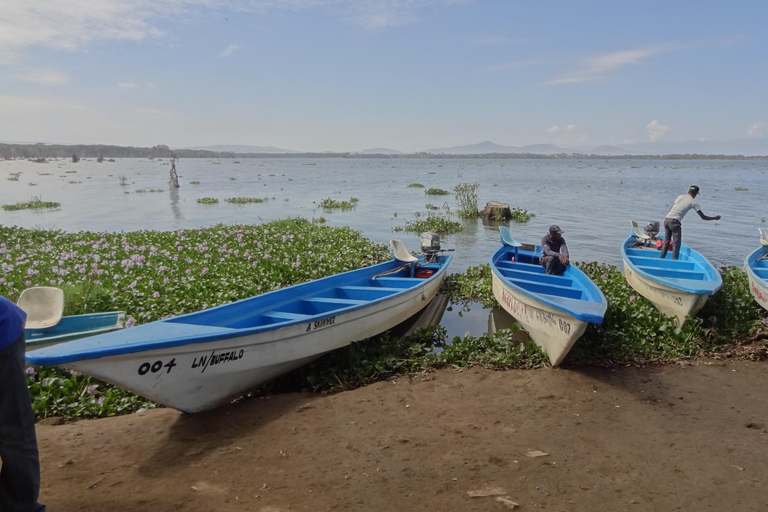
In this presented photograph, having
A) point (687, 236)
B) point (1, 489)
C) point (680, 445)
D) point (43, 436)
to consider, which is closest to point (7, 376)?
point (1, 489)

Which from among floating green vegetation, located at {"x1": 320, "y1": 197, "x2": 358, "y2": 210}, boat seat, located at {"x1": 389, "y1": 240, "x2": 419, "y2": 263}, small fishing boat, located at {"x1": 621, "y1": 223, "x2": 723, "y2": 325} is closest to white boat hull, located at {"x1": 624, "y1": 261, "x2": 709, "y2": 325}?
small fishing boat, located at {"x1": 621, "y1": 223, "x2": 723, "y2": 325}

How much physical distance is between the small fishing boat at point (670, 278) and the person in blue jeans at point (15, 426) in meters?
8.43

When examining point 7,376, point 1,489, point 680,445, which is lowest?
point 680,445

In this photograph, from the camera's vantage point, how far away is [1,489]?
3.23m

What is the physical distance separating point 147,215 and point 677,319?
989 inches

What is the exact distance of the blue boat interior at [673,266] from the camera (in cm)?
859

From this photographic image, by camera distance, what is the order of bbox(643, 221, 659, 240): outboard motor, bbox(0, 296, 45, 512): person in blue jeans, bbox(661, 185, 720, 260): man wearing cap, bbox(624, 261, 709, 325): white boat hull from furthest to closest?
bbox(643, 221, 659, 240): outboard motor
bbox(661, 185, 720, 260): man wearing cap
bbox(624, 261, 709, 325): white boat hull
bbox(0, 296, 45, 512): person in blue jeans

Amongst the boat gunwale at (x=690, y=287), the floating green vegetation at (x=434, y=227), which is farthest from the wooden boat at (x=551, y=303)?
the floating green vegetation at (x=434, y=227)

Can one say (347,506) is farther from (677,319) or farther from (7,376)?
(677,319)

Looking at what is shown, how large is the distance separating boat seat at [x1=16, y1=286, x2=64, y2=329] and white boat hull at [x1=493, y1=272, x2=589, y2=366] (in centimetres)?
613

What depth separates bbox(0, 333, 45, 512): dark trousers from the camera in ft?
10.2

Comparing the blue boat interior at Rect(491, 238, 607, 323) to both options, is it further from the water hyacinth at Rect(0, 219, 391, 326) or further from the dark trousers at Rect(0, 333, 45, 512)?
the dark trousers at Rect(0, 333, 45, 512)

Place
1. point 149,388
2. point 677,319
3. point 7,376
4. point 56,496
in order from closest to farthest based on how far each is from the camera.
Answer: point 7,376, point 56,496, point 149,388, point 677,319

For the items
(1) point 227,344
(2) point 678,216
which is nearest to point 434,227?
(2) point 678,216
